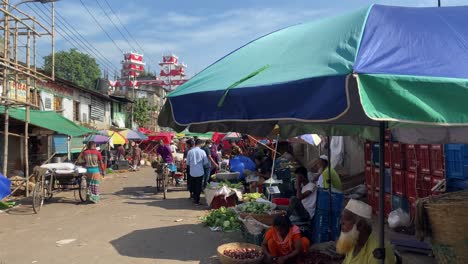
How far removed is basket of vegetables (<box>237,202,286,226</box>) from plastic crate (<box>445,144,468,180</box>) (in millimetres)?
2893

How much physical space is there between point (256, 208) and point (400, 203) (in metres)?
3.24

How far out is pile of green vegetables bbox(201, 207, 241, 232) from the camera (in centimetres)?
857

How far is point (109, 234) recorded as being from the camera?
8352 millimetres

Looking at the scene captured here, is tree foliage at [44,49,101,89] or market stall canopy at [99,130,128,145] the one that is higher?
tree foliage at [44,49,101,89]

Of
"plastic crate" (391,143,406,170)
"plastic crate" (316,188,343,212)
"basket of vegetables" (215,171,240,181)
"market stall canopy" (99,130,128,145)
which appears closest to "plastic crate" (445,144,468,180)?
"plastic crate" (391,143,406,170)

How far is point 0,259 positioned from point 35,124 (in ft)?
27.0

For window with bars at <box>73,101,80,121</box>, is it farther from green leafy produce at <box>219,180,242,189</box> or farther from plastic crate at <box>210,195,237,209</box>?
plastic crate at <box>210,195,237,209</box>

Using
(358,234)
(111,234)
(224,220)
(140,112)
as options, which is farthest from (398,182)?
(140,112)

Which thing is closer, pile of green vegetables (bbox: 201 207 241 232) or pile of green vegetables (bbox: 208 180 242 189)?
pile of green vegetables (bbox: 201 207 241 232)

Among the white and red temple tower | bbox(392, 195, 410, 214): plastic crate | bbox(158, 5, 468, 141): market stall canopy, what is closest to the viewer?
bbox(158, 5, 468, 141): market stall canopy

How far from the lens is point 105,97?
1218 inches

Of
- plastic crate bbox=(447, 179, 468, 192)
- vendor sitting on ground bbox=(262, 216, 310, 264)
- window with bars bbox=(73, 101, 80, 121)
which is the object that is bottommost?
vendor sitting on ground bbox=(262, 216, 310, 264)

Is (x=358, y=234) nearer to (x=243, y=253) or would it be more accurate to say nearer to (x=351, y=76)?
(x=351, y=76)

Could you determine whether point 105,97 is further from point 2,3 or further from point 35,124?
point 2,3
